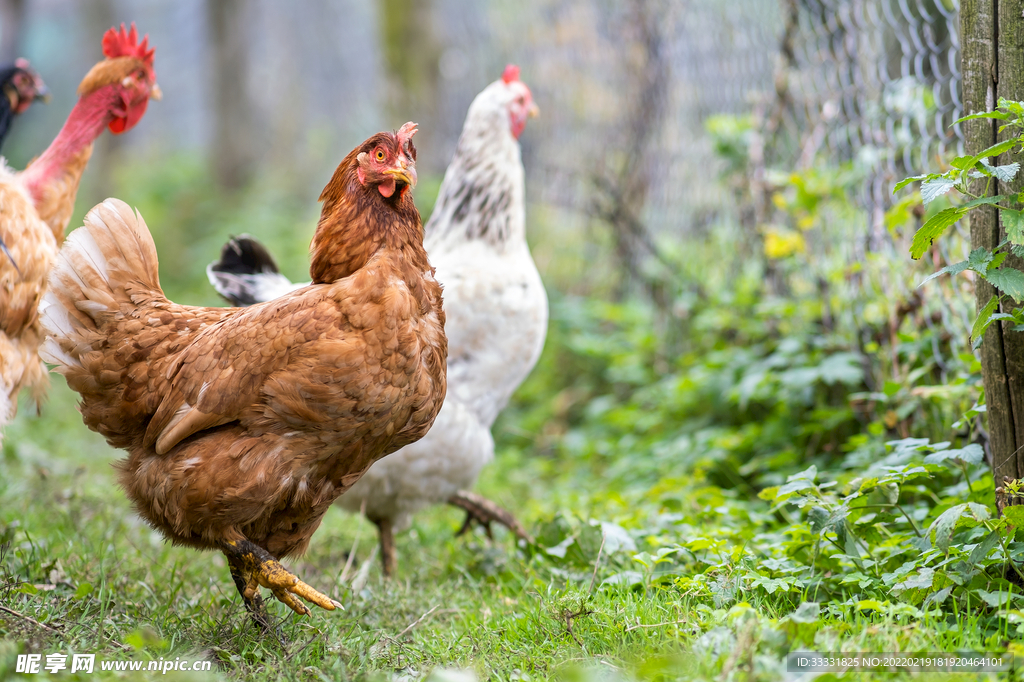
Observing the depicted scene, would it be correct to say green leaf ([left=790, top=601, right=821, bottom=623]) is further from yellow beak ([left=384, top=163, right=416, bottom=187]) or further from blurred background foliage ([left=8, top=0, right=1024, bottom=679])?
yellow beak ([left=384, top=163, right=416, bottom=187])

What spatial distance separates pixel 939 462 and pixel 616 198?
329 cm

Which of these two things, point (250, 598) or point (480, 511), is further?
point (480, 511)

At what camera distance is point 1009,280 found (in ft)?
7.04

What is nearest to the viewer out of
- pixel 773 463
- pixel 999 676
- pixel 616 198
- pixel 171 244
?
pixel 999 676

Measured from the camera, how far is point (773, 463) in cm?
392

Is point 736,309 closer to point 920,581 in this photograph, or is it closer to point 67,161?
point 920,581

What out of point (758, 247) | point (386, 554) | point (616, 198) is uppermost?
point (616, 198)

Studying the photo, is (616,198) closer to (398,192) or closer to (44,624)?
(398,192)

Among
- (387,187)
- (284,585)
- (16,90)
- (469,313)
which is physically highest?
(16,90)

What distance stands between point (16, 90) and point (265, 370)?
269 centimetres

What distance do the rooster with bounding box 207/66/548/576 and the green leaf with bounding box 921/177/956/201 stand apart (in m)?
1.90

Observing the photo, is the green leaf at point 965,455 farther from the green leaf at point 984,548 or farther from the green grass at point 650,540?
the green leaf at point 984,548

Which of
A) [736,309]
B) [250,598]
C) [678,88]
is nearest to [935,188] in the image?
[250,598]

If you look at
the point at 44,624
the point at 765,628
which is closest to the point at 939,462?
the point at 765,628
